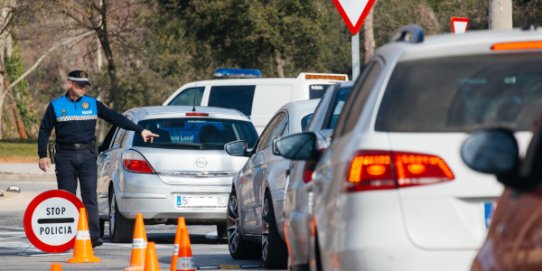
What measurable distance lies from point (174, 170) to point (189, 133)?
50cm

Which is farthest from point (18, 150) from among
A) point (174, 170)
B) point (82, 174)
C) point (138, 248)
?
point (138, 248)

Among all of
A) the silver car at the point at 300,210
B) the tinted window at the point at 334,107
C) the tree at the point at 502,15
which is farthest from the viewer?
the tree at the point at 502,15

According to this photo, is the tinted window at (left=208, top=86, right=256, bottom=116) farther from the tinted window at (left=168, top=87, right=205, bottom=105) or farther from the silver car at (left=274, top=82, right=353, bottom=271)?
the silver car at (left=274, top=82, right=353, bottom=271)

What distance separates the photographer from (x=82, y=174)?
541 inches

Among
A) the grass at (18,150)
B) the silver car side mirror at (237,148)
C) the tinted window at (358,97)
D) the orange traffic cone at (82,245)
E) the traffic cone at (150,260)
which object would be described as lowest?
the grass at (18,150)

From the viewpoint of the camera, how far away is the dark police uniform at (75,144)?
13.7 metres

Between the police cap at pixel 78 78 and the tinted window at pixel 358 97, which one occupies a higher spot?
the tinted window at pixel 358 97

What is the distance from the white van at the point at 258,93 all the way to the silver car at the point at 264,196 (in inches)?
378

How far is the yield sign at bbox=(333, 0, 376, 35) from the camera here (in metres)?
14.1

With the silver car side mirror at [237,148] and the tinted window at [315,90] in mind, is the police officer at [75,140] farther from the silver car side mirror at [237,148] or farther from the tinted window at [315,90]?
the tinted window at [315,90]

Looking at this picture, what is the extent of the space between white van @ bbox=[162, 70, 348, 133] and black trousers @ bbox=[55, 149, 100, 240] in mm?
9103

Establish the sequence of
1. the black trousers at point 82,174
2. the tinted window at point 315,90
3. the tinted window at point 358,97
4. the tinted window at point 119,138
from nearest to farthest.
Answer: the tinted window at point 358,97 → the black trousers at point 82,174 → the tinted window at point 119,138 → the tinted window at point 315,90

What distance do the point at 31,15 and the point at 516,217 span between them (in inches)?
1701

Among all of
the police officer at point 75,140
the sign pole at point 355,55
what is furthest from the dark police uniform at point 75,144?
the sign pole at point 355,55
